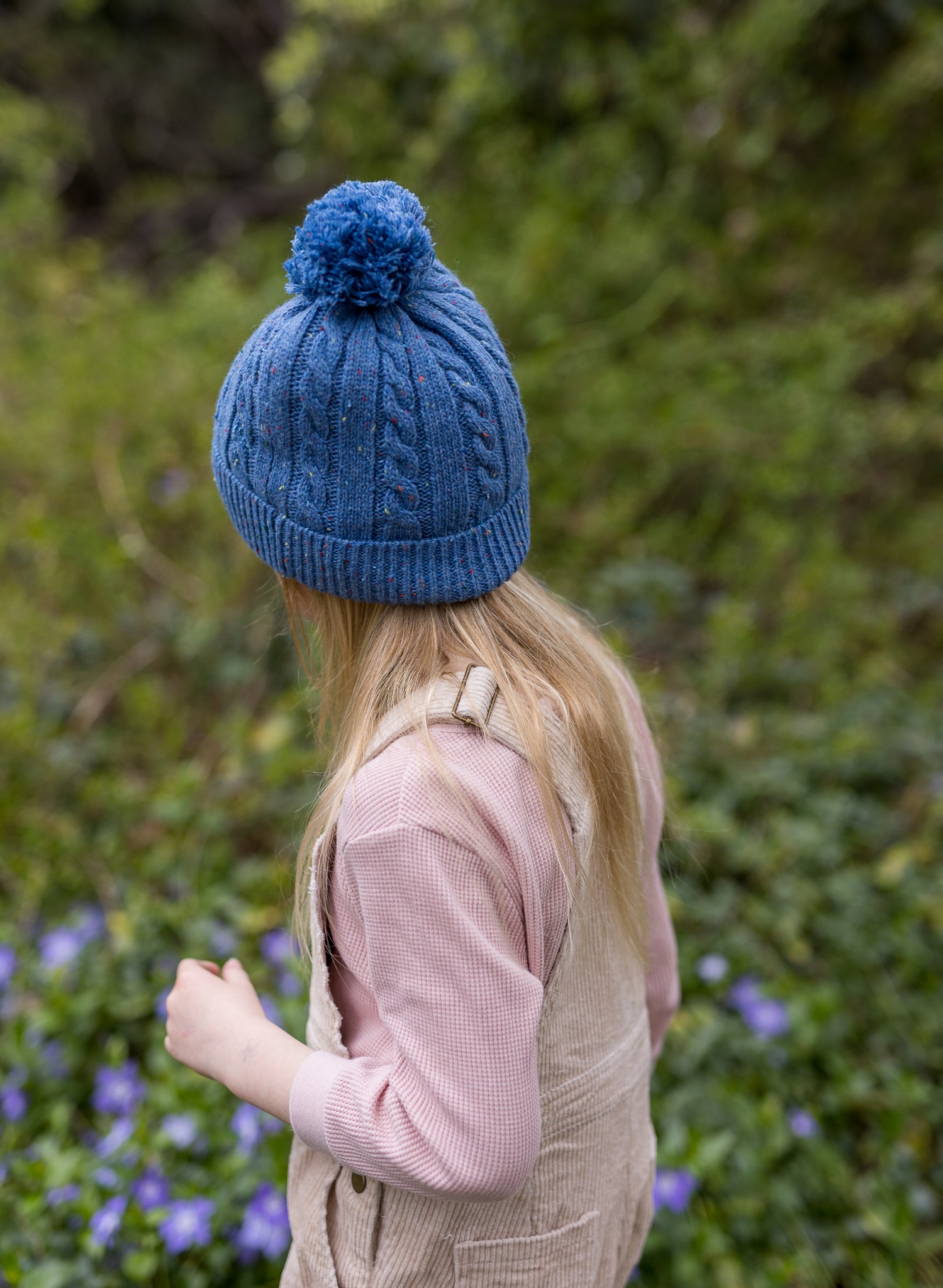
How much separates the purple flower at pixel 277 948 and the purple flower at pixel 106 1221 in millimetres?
556

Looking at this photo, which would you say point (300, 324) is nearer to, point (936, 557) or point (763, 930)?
point (763, 930)

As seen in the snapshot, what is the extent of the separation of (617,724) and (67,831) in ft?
5.56

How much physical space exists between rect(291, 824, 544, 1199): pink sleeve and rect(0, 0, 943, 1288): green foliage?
78 centimetres

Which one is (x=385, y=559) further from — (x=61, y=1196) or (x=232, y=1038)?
(x=61, y=1196)

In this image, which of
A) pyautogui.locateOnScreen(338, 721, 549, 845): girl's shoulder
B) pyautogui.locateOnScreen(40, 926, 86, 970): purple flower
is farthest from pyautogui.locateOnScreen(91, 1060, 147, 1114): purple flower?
pyautogui.locateOnScreen(338, 721, 549, 845): girl's shoulder

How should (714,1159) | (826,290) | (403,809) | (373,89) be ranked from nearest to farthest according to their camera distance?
(403,809), (714,1159), (826,290), (373,89)

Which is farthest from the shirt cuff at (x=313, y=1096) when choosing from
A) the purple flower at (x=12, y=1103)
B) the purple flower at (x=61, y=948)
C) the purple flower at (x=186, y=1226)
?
the purple flower at (x=61, y=948)

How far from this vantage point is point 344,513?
87 cm

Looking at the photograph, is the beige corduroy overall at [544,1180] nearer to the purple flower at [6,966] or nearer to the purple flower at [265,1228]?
the purple flower at [265,1228]

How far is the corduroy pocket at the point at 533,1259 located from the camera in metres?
0.98

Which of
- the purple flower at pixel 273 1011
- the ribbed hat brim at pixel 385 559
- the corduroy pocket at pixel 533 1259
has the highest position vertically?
the ribbed hat brim at pixel 385 559

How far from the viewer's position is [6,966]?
1849 mm

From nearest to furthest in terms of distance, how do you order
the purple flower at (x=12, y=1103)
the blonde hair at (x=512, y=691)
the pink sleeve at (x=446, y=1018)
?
the pink sleeve at (x=446, y=1018) < the blonde hair at (x=512, y=691) < the purple flower at (x=12, y=1103)

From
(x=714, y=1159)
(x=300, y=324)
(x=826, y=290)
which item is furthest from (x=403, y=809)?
(x=826, y=290)
